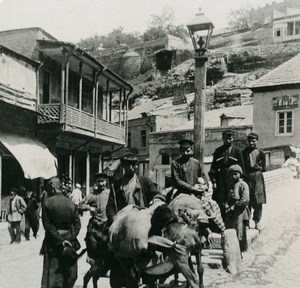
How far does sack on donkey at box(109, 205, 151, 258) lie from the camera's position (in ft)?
14.6

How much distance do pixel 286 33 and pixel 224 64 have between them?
9178mm

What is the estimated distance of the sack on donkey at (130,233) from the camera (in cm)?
446

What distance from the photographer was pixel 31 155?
15359mm

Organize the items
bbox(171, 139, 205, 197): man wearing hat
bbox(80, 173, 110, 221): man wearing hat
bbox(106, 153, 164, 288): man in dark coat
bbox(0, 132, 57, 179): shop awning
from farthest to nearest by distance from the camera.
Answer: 1. bbox(0, 132, 57, 179): shop awning
2. bbox(80, 173, 110, 221): man wearing hat
3. bbox(171, 139, 205, 197): man wearing hat
4. bbox(106, 153, 164, 288): man in dark coat

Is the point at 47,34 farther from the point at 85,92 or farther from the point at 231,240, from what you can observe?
the point at 231,240

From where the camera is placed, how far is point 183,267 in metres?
4.54

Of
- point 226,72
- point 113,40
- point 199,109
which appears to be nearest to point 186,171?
point 199,109

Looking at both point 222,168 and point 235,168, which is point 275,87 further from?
point 235,168

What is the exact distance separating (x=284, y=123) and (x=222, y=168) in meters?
20.8

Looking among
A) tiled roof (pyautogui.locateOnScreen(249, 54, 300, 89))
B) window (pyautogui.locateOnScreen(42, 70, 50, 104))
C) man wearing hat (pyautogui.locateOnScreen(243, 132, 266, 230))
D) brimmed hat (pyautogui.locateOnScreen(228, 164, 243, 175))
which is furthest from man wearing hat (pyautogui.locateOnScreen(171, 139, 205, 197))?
tiled roof (pyautogui.locateOnScreen(249, 54, 300, 89))

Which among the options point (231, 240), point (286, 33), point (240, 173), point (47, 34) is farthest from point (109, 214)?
point (286, 33)

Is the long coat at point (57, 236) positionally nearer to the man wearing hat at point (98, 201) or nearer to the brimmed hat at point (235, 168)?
the man wearing hat at point (98, 201)

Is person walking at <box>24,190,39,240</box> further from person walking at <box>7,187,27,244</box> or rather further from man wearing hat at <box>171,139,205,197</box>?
man wearing hat at <box>171,139,205,197</box>

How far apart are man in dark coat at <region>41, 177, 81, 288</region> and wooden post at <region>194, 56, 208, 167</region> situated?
240 cm
